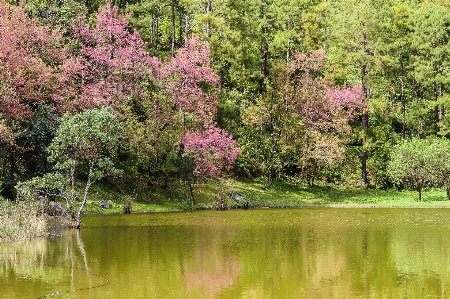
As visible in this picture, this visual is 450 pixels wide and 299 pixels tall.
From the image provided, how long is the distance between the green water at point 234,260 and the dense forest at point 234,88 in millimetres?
10184

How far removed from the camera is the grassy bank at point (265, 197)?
44.8m

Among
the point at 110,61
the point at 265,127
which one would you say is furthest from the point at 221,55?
the point at 110,61

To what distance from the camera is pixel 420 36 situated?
55.6 meters

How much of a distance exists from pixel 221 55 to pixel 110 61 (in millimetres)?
12510

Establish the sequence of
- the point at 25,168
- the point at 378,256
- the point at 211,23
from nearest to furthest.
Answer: the point at 378,256 → the point at 25,168 → the point at 211,23

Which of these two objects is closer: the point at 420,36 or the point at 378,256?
the point at 378,256

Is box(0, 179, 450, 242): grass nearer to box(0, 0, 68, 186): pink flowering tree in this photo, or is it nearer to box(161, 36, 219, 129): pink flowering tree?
box(0, 0, 68, 186): pink flowering tree

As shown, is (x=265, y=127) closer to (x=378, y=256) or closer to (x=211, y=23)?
(x=211, y=23)

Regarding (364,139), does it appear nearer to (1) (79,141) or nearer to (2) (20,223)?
(1) (79,141)

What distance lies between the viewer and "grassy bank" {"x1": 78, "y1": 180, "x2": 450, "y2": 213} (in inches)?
1766

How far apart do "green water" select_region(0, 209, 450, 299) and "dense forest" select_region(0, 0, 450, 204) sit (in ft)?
33.4

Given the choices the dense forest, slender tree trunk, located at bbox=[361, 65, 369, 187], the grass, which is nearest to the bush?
the dense forest

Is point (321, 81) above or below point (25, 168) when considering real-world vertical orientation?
above

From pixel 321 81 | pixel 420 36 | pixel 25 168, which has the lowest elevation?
pixel 25 168
